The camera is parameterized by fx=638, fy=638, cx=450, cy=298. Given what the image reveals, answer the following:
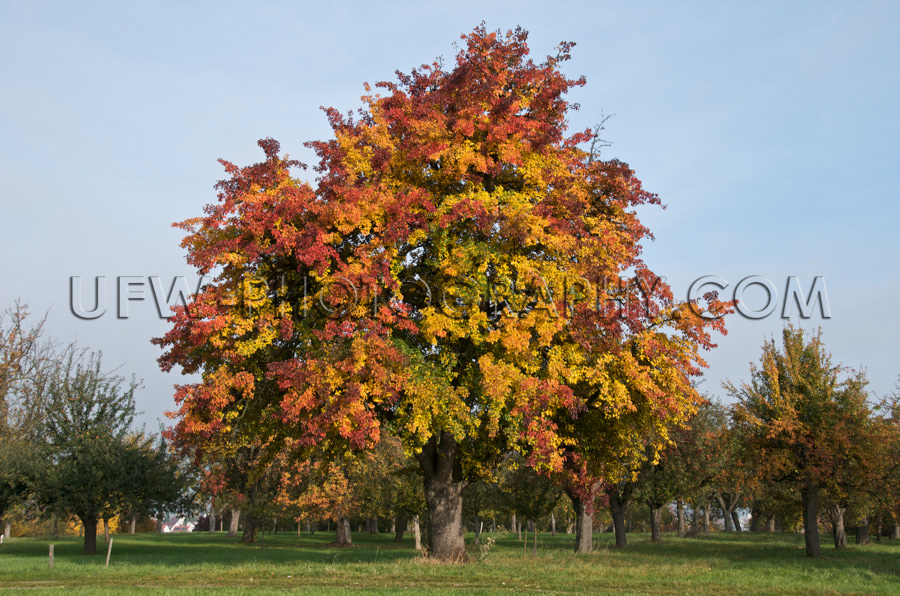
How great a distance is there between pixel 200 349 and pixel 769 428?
2302 centimetres

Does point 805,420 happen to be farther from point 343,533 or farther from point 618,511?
point 343,533

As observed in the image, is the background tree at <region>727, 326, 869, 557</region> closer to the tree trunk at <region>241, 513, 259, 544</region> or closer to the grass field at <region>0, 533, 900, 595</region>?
the grass field at <region>0, 533, 900, 595</region>

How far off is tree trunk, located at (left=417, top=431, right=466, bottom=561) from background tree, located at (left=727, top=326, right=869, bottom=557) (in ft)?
47.5

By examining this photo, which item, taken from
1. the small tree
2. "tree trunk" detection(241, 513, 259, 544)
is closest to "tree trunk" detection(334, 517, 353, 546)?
"tree trunk" detection(241, 513, 259, 544)

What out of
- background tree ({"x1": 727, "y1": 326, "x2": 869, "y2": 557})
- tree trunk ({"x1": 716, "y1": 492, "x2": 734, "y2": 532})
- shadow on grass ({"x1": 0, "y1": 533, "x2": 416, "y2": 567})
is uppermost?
background tree ({"x1": 727, "y1": 326, "x2": 869, "y2": 557})

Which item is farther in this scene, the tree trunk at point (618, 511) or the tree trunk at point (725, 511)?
the tree trunk at point (725, 511)

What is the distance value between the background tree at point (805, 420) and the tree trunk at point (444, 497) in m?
14.5

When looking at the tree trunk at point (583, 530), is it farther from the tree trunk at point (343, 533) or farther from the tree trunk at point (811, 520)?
the tree trunk at point (343, 533)

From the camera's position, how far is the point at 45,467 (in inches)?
1222

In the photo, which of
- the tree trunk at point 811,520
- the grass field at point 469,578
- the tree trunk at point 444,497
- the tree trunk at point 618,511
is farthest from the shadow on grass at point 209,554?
the tree trunk at point 811,520

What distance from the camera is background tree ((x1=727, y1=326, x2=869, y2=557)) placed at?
89.1 ft

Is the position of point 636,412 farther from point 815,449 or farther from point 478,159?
point 815,449

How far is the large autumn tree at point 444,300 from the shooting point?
678 inches

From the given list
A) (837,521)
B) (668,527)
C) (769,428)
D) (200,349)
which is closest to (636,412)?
(769,428)
